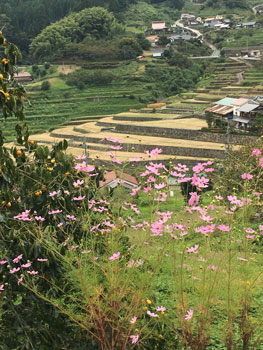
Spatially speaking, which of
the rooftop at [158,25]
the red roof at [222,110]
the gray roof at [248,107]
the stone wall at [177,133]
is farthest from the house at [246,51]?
the stone wall at [177,133]

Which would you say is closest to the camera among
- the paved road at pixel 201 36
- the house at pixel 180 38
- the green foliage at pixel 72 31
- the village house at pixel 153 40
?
the paved road at pixel 201 36

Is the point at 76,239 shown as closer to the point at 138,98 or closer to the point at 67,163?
the point at 67,163

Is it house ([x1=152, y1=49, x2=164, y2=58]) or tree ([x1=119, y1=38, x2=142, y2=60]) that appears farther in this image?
house ([x1=152, y1=49, x2=164, y2=58])

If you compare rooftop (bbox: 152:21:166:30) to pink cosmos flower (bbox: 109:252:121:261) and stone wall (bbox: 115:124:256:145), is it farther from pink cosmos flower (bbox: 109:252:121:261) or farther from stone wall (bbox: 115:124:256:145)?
pink cosmos flower (bbox: 109:252:121:261)

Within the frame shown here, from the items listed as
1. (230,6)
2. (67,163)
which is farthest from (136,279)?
(230,6)

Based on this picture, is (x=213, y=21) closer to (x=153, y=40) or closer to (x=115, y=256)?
(x=153, y=40)

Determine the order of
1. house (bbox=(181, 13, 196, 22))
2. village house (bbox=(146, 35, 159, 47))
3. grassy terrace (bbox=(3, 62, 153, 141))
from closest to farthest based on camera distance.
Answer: grassy terrace (bbox=(3, 62, 153, 141)) < village house (bbox=(146, 35, 159, 47)) < house (bbox=(181, 13, 196, 22))

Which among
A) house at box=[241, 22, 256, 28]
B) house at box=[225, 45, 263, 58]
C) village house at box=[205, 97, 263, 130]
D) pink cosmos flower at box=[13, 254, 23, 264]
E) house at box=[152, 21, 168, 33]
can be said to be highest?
house at box=[152, 21, 168, 33]

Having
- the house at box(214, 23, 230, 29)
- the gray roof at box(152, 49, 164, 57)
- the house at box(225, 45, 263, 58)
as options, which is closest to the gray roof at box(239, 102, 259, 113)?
the house at box(225, 45, 263, 58)

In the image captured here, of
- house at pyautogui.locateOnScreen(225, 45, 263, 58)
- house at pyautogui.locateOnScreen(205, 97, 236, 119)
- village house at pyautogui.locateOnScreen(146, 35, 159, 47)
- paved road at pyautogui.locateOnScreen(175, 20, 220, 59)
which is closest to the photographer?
house at pyautogui.locateOnScreen(205, 97, 236, 119)

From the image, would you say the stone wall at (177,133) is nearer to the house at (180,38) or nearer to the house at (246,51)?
the house at (246,51)

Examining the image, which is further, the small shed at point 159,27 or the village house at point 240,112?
the small shed at point 159,27

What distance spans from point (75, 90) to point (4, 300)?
138 ft

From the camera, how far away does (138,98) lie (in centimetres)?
4116
